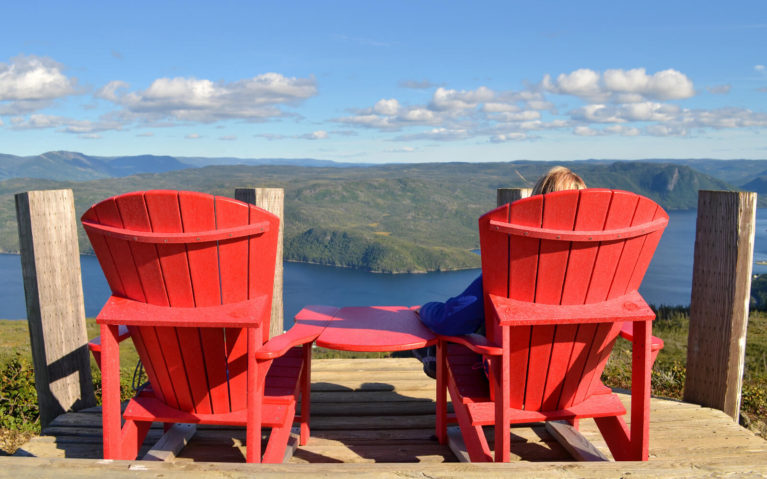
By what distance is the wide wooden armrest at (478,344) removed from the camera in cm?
193

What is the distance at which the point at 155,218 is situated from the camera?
1.87m

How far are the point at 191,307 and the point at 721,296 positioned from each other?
2728 millimetres

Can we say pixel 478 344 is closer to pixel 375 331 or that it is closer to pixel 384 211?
pixel 375 331

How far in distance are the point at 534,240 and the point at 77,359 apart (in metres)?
2.58

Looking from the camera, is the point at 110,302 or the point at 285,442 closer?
the point at 110,302

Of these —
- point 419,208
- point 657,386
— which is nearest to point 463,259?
point 419,208

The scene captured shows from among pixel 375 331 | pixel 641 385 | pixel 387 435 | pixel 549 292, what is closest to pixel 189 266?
pixel 375 331

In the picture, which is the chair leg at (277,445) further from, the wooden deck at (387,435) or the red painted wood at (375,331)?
the red painted wood at (375,331)

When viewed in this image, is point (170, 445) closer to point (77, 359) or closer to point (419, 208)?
point (77, 359)

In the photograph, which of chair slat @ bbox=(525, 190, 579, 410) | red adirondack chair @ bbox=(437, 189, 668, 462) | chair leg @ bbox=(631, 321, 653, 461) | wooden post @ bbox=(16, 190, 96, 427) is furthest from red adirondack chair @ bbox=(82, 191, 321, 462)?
chair leg @ bbox=(631, 321, 653, 461)

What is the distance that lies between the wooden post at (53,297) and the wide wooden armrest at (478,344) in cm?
208

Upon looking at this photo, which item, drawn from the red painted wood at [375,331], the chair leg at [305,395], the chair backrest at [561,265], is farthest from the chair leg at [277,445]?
the chair backrest at [561,265]

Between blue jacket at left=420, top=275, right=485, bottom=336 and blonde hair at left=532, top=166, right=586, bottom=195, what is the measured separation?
439mm

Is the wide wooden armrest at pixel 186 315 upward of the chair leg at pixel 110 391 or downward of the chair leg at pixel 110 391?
upward
